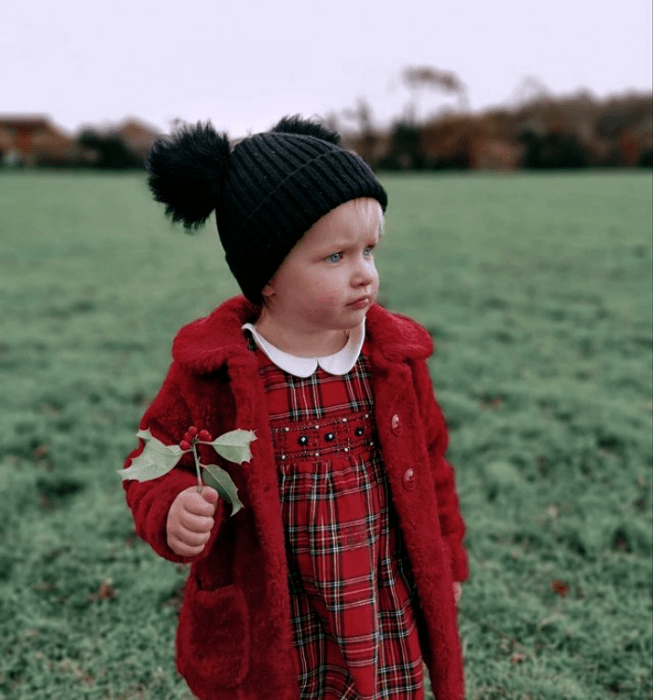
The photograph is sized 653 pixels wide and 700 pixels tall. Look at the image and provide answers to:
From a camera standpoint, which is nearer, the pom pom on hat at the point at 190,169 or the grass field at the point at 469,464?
the pom pom on hat at the point at 190,169

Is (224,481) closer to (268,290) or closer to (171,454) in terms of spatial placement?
(171,454)

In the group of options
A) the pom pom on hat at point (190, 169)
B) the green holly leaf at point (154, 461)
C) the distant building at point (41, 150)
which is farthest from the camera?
the distant building at point (41, 150)

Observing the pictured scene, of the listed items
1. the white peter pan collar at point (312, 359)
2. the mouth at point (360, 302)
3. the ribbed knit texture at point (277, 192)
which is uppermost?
the ribbed knit texture at point (277, 192)

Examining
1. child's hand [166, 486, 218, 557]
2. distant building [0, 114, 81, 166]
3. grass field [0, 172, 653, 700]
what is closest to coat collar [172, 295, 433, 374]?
child's hand [166, 486, 218, 557]

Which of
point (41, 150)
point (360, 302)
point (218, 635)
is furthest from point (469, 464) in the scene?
point (41, 150)

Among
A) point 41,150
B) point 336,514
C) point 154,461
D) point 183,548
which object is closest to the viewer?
point 154,461

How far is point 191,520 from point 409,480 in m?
0.46

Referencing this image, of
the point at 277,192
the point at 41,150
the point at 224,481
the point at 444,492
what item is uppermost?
the point at 41,150

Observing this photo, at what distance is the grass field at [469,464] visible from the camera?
2.34m

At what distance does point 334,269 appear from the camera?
1.33 meters

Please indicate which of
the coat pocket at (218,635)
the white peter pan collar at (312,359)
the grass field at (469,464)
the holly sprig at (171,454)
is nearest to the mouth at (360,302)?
the white peter pan collar at (312,359)

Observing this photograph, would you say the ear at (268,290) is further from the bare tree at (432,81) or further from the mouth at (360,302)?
the bare tree at (432,81)

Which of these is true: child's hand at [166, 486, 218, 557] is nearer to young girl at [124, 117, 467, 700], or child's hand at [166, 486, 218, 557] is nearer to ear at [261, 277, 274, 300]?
young girl at [124, 117, 467, 700]

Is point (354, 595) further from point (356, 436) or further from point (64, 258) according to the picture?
point (64, 258)
